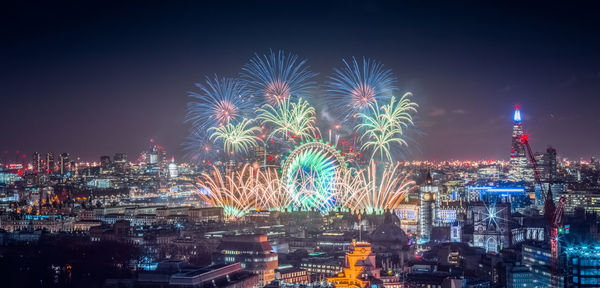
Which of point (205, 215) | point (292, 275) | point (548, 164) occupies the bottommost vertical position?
point (292, 275)

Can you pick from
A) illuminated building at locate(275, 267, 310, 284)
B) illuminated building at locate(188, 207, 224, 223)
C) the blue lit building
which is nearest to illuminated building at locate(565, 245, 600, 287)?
illuminated building at locate(275, 267, 310, 284)

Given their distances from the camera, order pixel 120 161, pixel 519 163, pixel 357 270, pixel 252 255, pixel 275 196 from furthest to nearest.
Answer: pixel 120 161 → pixel 519 163 → pixel 275 196 → pixel 252 255 → pixel 357 270

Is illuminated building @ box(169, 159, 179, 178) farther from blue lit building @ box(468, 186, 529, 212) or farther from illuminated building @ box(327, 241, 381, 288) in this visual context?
illuminated building @ box(327, 241, 381, 288)

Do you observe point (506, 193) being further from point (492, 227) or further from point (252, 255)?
point (252, 255)

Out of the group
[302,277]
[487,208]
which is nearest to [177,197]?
[487,208]

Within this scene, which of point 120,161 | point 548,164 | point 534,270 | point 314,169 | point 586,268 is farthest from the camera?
point 120,161

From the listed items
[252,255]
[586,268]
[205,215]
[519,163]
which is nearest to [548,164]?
[519,163]

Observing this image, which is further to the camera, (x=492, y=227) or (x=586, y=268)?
(x=492, y=227)
